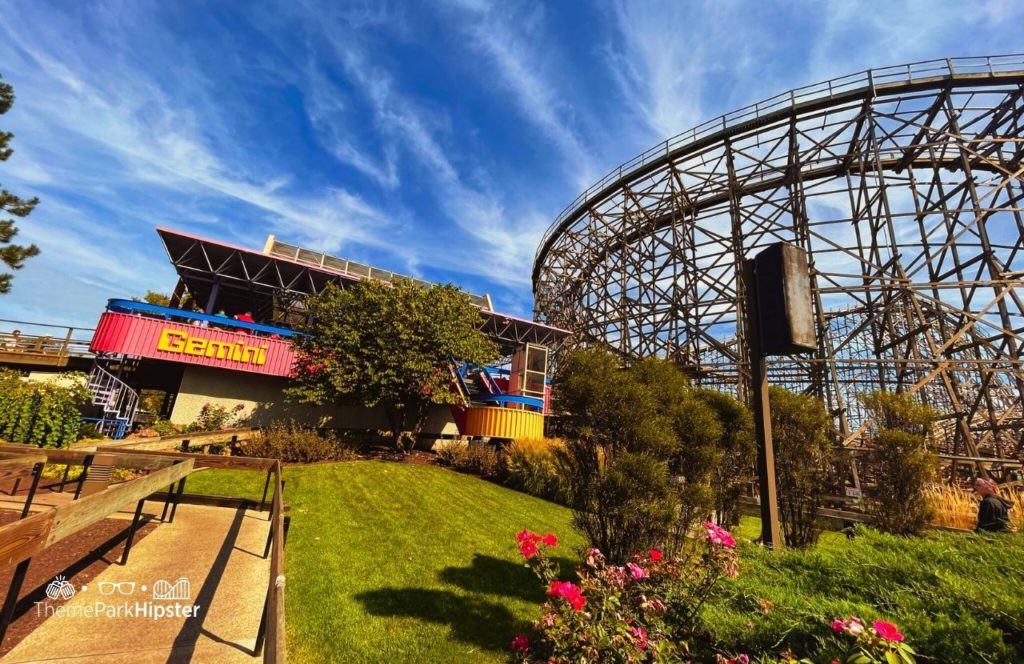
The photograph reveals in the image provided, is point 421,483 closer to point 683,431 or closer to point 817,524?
point 683,431

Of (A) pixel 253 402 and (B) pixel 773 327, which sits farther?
(A) pixel 253 402

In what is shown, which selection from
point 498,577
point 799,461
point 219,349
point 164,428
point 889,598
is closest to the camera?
point 889,598

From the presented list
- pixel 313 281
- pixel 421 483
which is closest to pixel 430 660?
pixel 421 483

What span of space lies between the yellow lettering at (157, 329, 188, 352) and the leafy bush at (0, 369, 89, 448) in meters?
4.03

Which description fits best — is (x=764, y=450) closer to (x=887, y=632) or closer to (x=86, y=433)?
(x=887, y=632)

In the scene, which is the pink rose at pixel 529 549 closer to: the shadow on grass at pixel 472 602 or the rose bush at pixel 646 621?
the rose bush at pixel 646 621

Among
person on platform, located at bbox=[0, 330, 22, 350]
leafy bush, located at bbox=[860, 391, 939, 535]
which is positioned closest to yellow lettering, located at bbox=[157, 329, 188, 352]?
person on platform, located at bbox=[0, 330, 22, 350]

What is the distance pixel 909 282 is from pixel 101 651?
896 inches

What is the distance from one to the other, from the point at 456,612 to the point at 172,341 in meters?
16.5

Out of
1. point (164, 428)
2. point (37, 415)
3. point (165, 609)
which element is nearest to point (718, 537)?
point (165, 609)

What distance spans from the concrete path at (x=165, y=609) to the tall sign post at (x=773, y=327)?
5922mm

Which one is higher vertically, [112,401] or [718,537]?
[112,401]

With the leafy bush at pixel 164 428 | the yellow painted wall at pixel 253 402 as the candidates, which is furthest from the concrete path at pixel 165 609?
the yellow painted wall at pixel 253 402

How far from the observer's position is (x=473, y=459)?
14297 millimetres
